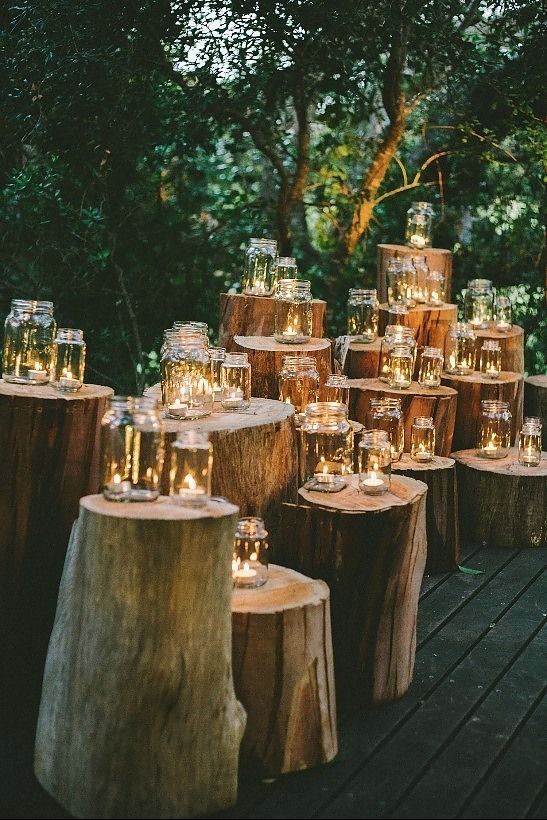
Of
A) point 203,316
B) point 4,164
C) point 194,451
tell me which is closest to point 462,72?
point 203,316

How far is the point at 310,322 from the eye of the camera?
520 centimetres

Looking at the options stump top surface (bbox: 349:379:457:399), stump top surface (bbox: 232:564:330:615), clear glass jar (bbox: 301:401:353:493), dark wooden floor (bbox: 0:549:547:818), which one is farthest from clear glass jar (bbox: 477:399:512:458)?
stump top surface (bbox: 232:564:330:615)

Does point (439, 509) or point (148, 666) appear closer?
point (148, 666)

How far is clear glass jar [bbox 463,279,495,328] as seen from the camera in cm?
664

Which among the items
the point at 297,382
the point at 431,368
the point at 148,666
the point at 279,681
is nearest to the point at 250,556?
the point at 279,681

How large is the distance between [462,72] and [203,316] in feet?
6.86

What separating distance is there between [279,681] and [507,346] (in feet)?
11.6

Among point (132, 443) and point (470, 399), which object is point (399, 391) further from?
point (132, 443)

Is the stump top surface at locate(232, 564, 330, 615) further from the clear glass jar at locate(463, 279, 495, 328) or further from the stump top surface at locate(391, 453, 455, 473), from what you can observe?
the clear glass jar at locate(463, 279, 495, 328)

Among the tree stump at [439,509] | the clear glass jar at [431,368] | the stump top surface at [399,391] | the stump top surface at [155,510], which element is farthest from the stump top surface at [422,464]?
the stump top surface at [155,510]

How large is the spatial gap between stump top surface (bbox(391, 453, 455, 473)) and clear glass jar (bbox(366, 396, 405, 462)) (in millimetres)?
39

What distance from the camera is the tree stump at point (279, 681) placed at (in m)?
3.27

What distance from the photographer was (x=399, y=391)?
555 cm

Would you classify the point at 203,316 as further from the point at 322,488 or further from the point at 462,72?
the point at 322,488
